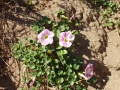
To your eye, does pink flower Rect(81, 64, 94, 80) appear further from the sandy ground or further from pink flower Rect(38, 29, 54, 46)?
pink flower Rect(38, 29, 54, 46)

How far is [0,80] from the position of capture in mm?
2959

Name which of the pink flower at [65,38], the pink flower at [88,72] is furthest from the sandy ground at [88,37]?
the pink flower at [65,38]

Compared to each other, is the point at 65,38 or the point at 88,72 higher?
the point at 65,38

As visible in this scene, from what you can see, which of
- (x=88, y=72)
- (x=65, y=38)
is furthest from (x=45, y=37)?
(x=88, y=72)

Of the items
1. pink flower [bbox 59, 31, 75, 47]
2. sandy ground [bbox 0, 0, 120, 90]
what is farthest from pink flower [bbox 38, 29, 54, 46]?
sandy ground [bbox 0, 0, 120, 90]

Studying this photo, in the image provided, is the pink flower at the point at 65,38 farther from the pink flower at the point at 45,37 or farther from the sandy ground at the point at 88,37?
the sandy ground at the point at 88,37

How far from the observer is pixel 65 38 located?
3027 mm

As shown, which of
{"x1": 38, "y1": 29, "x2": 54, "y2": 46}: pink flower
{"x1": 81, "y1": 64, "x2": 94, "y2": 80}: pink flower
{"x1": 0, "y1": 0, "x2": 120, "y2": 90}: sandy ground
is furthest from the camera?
{"x1": 0, "y1": 0, "x2": 120, "y2": 90}: sandy ground

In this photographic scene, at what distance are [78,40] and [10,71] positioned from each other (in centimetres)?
99

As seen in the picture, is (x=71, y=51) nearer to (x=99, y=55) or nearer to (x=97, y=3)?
(x=99, y=55)

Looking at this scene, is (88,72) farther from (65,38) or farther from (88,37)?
(88,37)

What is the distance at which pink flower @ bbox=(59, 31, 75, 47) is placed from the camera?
302cm

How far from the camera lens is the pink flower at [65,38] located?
302 centimetres

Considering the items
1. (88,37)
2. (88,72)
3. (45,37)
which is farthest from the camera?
(88,37)
